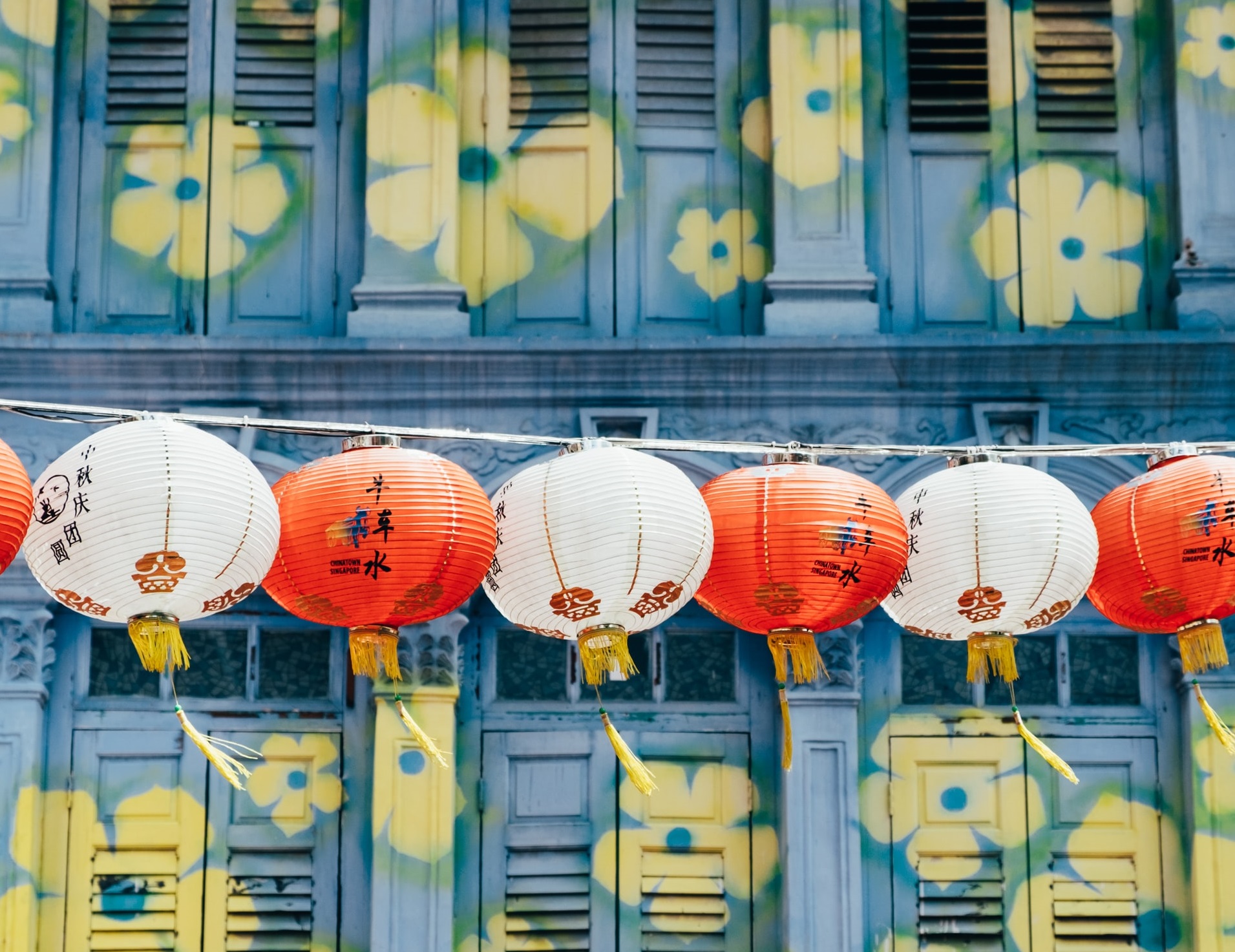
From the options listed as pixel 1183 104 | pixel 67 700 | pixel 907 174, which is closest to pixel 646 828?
pixel 67 700

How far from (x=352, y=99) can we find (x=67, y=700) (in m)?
3.44

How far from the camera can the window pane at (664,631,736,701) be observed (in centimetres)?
977

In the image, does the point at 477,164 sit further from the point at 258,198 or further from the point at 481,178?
the point at 258,198

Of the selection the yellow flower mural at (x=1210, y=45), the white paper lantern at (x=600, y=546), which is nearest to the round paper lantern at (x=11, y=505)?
the white paper lantern at (x=600, y=546)

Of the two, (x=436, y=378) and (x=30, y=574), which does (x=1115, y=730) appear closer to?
(x=436, y=378)

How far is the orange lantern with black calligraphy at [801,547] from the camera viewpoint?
7.13 metres

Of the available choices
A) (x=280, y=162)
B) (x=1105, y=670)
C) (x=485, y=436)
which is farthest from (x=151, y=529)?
(x=1105, y=670)

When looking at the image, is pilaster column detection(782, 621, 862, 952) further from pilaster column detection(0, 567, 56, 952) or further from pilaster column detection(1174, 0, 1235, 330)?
pilaster column detection(0, 567, 56, 952)

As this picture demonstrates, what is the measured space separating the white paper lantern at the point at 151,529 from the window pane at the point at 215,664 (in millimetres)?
2906

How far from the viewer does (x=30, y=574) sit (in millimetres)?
9617

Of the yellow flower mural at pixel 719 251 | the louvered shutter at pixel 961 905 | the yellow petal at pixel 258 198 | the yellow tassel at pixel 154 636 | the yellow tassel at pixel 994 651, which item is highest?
the yellow petal at pixel 258 198

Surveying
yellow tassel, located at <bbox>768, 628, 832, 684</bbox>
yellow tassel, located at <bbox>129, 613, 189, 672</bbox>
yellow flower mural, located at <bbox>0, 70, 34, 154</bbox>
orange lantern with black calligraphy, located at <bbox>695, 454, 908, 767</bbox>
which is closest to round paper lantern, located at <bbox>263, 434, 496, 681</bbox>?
yellow tassel, located at <bbox>129, 613, 189, 672</bbox>

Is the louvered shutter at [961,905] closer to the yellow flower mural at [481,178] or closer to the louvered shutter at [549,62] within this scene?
the yellow flower mural at [481,178]

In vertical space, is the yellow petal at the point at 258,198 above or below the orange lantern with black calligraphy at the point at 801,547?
above
